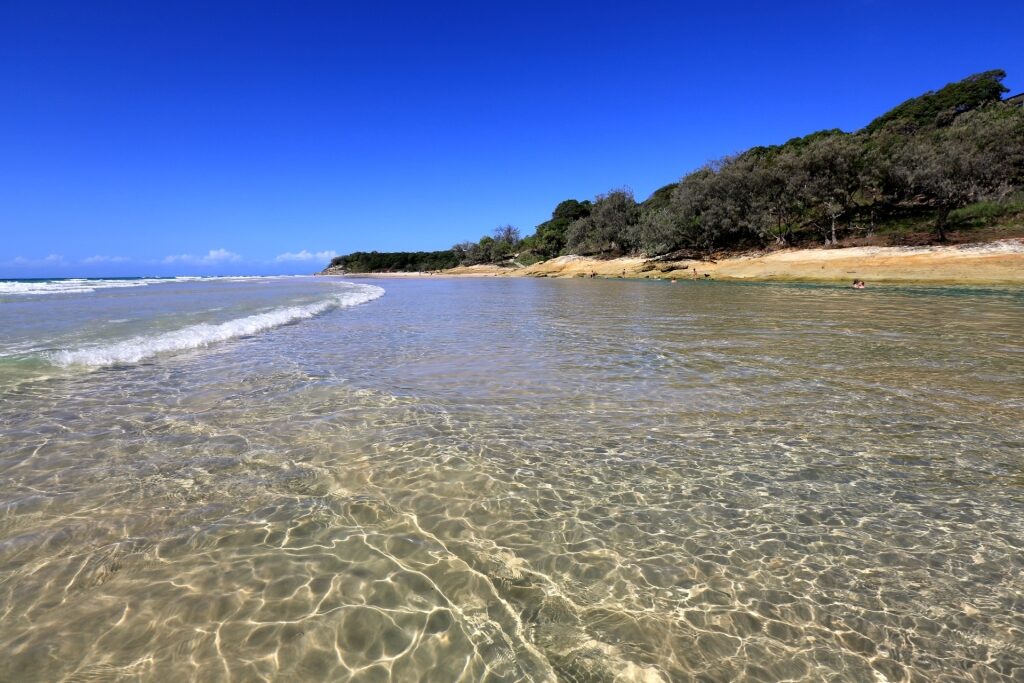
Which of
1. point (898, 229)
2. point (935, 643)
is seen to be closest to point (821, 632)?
point (935, 643)

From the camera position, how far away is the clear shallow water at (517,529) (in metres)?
2.96

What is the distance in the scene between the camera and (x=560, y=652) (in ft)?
9.56

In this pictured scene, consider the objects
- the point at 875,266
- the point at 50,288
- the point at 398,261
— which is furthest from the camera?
the point at 398,261

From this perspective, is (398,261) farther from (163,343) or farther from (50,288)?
(163,343)

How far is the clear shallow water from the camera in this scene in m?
2.96

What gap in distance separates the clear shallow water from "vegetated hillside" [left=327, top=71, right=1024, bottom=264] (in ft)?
161

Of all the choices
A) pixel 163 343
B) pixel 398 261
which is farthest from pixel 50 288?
pixel 398 261

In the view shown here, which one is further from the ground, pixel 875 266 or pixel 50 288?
pixel 50 288

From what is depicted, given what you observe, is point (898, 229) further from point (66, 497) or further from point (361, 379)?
point (66, 497)

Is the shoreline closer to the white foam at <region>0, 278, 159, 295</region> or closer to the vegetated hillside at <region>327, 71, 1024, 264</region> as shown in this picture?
the vegetated hillside at <region>327, 71, 1024, 264</region>

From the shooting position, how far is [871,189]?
179 ft

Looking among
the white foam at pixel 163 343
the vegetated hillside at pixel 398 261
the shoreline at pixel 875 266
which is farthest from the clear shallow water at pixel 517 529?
the vegetated hillside at pixel 398 261

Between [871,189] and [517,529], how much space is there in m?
67.0

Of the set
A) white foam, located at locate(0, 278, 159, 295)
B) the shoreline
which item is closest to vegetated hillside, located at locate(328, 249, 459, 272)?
white foam, located at locate(0, 278, 159, 295)
